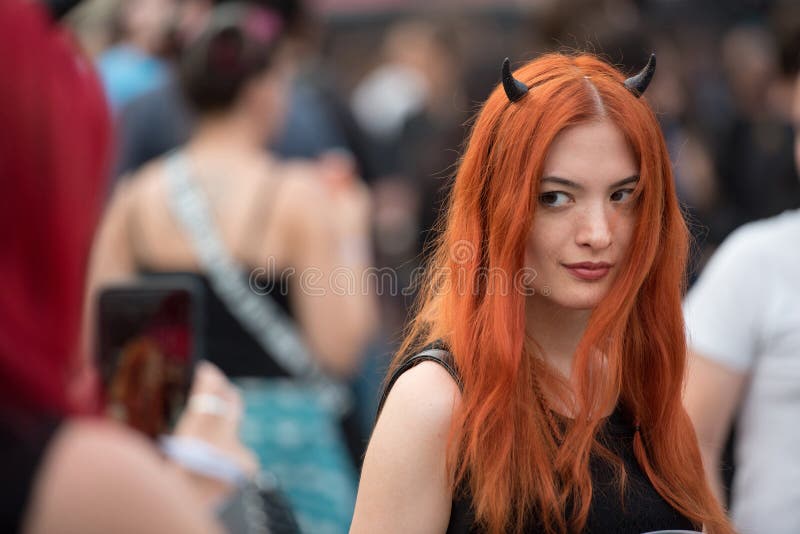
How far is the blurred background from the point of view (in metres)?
4.38

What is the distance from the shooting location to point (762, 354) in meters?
2.51

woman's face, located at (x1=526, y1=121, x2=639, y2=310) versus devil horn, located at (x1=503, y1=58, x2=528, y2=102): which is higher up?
devil horn, located at (x1=503, y1=58, x2=528, y2=102)

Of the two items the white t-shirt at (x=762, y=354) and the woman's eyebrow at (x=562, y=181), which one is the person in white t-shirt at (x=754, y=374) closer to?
the white t-shirt at (x=762, y=354)

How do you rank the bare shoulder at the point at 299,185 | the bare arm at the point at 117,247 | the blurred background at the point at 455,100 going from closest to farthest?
the bare arm at the point at 117,247
the bare shoulder at the point at 299,185
the blurred background at the point at 455,100

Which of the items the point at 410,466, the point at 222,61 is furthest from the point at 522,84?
the point at 222,61

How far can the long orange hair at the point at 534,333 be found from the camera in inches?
72.0

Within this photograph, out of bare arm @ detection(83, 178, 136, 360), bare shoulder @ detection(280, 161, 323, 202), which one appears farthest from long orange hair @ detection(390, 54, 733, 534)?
bare arm @ detection(83, 178, 136, 360)

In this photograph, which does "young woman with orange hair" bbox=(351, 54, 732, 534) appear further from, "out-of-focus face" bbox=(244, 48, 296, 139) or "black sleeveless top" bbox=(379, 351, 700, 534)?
"out-of-focus face" bbox=(244, 48, 296, 139)

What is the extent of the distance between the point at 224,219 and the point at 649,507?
86.9 inches

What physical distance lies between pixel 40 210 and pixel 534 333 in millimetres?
1116

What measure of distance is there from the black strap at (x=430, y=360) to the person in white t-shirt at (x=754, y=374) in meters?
0.84

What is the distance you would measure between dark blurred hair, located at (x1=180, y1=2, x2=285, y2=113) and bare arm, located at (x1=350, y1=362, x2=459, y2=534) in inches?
88.7

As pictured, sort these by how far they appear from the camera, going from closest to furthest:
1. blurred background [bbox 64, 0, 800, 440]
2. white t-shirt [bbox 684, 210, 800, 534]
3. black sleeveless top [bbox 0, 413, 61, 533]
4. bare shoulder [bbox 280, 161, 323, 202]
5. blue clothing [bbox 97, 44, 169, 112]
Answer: black sleeveless top [bbox 0, 413, 61, 533] → white t-shirt [bbox 684, 210, 800, 534] → bare shoulder [bbox 280, 161, 323, 202] → blurred background [bbox 64, 0, 800, 440] → blue clothing [bbox 97, 44, 169, 112]

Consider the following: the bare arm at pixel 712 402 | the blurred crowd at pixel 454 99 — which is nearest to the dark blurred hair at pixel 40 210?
the blurred crowd at pixel 454 99
